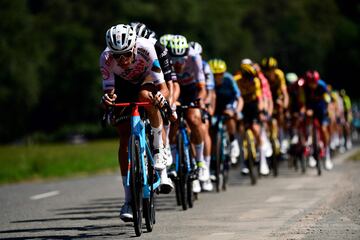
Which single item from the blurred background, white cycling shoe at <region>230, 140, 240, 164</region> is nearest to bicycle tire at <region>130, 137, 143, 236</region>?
white cycling shoe at <region>230, 140, 240, 164</region>

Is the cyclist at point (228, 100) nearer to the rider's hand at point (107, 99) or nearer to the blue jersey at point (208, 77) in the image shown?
the blue jersey at point (208, 77)

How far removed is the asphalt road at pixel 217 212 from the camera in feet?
35.9

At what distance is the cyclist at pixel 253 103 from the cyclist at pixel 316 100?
122 centimetres

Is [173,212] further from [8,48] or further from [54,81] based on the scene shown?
[54,81]

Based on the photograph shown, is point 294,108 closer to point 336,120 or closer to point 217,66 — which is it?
point 217,66

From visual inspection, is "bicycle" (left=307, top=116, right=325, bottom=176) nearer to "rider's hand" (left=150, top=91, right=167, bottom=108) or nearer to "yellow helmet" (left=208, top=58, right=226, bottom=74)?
"yellow helmet" (left=208, top=58, right=226, bottom=74)

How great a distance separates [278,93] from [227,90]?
4066 mm

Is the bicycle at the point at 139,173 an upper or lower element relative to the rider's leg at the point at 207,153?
upper

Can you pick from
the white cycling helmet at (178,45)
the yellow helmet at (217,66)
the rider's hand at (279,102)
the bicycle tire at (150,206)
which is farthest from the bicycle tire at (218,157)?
the bicycle tire at (150,206)

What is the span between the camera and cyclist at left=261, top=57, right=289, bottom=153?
22234 millimetres

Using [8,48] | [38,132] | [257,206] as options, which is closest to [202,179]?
[257,206]

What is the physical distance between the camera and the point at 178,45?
14.4m

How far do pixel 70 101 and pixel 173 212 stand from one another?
6955 cm

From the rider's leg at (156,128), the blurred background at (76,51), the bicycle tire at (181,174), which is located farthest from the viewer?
the blurred background at (76,51)
